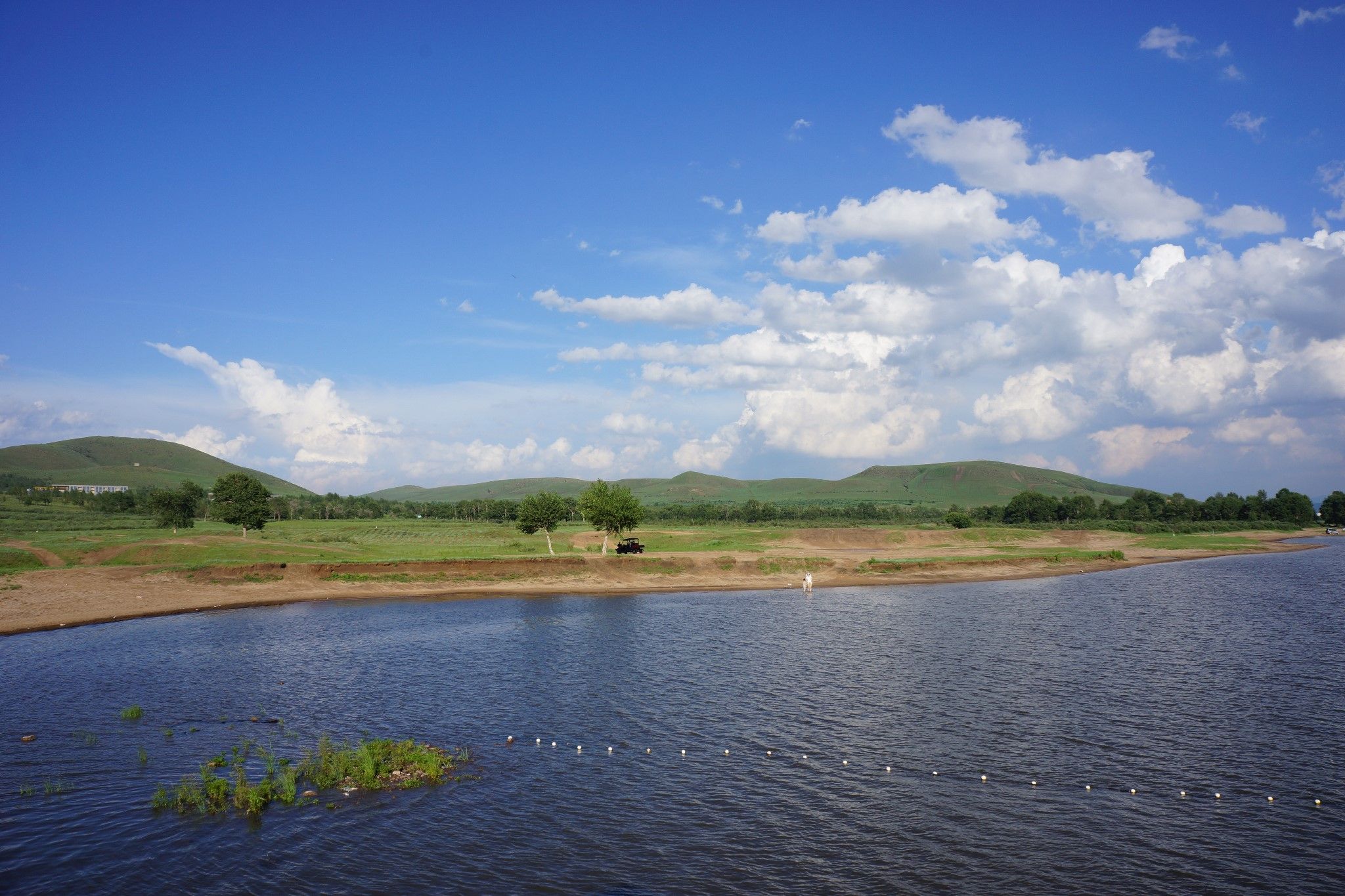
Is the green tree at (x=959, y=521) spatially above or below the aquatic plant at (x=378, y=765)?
above

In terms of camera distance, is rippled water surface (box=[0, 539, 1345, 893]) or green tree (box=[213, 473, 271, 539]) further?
green tree (box=[213, 473, 271, 539])

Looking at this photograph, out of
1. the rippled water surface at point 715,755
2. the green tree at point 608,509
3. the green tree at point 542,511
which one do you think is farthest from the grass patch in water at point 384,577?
the green tree at point 542,511

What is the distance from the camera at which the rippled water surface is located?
19.1 meters

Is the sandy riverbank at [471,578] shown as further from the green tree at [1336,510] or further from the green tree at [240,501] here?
the green tree at [1336,510]

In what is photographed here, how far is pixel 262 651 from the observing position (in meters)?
44.3

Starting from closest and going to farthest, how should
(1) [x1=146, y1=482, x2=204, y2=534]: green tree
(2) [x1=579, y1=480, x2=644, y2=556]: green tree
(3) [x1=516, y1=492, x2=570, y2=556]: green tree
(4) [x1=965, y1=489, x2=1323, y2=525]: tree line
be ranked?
(2) [x1=579, y1=480, x2=644, y2=556]: green tree → (3) [x1=516, y1=492, x2=570, y2=556]: green tree → (1) [x1=146, y1=482, x2=204, y2=534]: green tree → (4) [x1=965, y1=489, x2=1323, y2=525]: tree line

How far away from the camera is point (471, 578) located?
74.6 metres

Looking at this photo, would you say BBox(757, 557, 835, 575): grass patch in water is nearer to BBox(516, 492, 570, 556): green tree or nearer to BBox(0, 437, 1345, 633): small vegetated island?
BBox(0, 437, 1345, 633): small vegetated island

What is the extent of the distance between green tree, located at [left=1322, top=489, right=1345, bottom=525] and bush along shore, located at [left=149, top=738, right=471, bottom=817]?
239 metres

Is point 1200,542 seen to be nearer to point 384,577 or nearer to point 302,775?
point 384,577

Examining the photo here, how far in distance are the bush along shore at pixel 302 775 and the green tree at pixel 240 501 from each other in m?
75.0

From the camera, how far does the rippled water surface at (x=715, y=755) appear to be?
19125 millimetres

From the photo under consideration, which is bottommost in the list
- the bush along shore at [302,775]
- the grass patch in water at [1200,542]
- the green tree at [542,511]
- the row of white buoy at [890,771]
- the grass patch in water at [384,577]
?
the row of white buoy at [890,771]

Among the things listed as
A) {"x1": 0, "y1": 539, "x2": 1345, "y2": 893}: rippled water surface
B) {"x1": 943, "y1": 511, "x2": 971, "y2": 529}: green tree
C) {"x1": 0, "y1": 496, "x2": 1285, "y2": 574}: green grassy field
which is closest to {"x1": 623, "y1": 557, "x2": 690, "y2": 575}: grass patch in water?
{"x1": 0, "y1": 496, "x2": 1285, "y2": 574}: green grassy field
